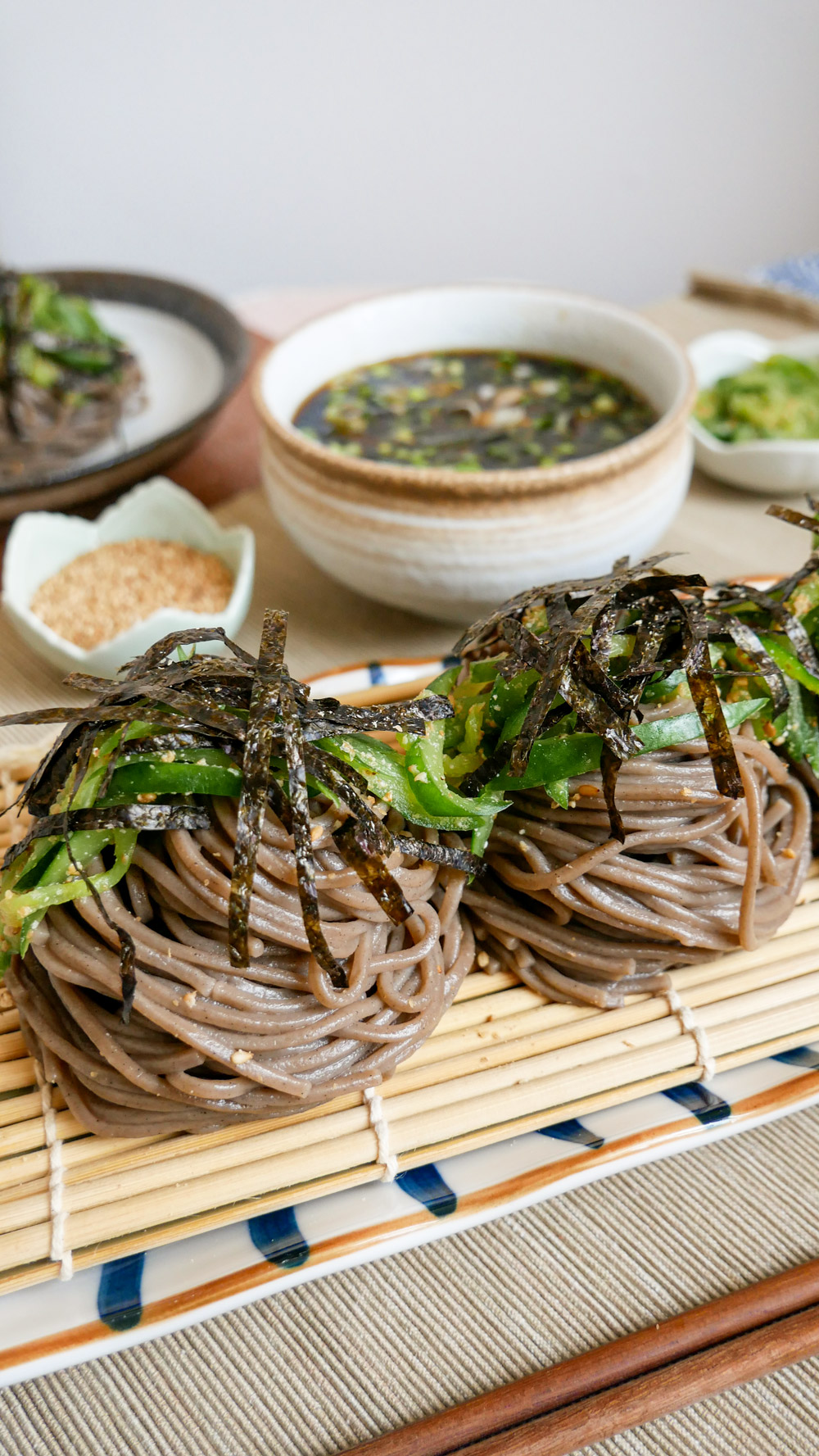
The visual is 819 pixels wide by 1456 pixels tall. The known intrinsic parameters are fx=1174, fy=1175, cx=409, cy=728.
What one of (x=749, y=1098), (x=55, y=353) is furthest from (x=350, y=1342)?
(x=55, y=353)

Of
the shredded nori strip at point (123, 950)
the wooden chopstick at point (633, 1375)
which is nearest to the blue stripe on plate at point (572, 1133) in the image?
the wooden chopstick at point (633, 1375)

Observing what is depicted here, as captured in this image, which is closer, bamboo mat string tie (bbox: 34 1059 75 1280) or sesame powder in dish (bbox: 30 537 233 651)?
bamboo mat string tie (bbox: 34 1059 75 1280)

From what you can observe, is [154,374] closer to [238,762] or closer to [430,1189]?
[238,762]

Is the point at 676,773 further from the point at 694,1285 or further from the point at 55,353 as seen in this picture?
the point at 55,353

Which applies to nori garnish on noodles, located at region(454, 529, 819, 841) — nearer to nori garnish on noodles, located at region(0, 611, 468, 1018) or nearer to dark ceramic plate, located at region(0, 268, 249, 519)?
nori garnish on noodles, located at region(0, 611, 468, 1018)

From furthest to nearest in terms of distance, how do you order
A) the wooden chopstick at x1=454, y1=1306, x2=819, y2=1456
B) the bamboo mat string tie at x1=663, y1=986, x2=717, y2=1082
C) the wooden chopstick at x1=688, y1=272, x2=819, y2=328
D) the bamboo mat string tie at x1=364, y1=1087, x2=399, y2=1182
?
the wooden chopstick at x1=688, y1=272, x2=819, y2=328 → the bamboo mat string tie at x1=663, y1=986, x2=717, y2=1082 → the bamboo mat string tie at x1=364, y1=1087, x2=399, y2=1182 → the wooden chopstick at x1=454, y1=1306, x2=819, y2=1456

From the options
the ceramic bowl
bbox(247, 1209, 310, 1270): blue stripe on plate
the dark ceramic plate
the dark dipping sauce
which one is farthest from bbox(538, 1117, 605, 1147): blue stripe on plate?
the dark ceramic plate
